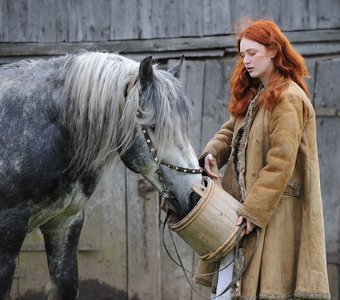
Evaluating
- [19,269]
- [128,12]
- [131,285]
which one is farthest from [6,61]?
[131,285]

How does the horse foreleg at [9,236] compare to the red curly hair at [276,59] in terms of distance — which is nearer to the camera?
the red curly hair at [276,59]

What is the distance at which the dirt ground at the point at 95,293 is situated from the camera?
5102mm

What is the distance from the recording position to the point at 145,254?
5020mm

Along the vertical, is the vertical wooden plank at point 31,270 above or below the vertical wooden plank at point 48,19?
below

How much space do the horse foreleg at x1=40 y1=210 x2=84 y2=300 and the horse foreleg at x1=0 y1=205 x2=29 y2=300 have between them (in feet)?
1.06

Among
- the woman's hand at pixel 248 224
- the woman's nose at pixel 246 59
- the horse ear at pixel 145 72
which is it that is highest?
the woman's nose at pixel 246 59

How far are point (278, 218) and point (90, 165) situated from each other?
0.89 m

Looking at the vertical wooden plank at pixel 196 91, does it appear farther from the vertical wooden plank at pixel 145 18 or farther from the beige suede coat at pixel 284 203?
the beige suede coat at pixel 284 203

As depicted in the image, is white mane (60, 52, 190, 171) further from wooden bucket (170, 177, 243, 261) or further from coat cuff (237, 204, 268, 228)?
coat cuff (237, 204, 268, 228)

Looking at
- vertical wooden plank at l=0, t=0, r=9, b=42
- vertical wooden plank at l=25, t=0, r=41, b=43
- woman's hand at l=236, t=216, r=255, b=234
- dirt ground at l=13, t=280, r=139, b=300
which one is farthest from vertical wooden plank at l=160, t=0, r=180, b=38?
woman's hand at l=236, t=216, r=255, b=234

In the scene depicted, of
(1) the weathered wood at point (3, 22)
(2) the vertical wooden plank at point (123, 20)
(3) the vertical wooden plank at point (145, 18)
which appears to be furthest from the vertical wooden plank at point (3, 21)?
(3) the vertical wooden plank at point (145, 18)

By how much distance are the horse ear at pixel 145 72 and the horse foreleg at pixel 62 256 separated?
2.87 feet

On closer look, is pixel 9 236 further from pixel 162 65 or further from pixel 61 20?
pixel 61 20

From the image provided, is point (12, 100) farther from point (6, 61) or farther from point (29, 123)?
point (6, 61)
